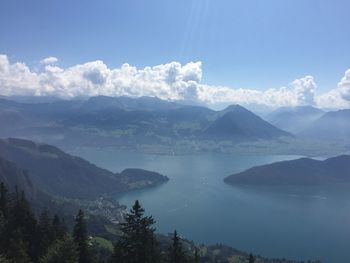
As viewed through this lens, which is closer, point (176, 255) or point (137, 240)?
point (137, 240)

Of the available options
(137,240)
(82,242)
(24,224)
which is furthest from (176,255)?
(24,224)

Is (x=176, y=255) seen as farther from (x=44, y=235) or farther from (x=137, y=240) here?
(x=44, y=235)

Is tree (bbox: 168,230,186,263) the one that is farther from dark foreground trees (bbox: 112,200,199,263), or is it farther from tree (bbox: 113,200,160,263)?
tree (bbox: 113,200,160,263)

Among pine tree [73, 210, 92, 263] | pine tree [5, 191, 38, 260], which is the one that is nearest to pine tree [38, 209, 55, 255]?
pine tree [5, 191, 38, 260]

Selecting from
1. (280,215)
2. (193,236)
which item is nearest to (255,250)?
(193,236)

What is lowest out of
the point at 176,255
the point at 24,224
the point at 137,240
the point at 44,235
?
the point at 44,235

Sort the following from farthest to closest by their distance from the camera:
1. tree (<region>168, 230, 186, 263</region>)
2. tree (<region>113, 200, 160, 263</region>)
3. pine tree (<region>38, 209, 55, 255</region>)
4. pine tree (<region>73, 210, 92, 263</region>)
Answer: pine tree (<region>38, 209, 55, 255</region>)
pine tree (<region>73, 210, 92, 263</region>)
tree (<region>168, 230, 186, 263</region>)
tree (<region>113, 200, 160, 263</region>)

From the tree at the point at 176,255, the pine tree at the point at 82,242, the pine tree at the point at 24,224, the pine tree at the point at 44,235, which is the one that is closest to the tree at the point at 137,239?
the tree at the point at 176,255

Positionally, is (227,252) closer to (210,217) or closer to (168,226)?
(168,226)

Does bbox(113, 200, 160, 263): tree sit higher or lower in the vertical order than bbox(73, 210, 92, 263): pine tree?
higher

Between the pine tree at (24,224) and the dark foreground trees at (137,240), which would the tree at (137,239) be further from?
the pine tree at (24,224)

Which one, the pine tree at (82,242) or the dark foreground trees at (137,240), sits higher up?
the dark foreground trees at (137,240)
